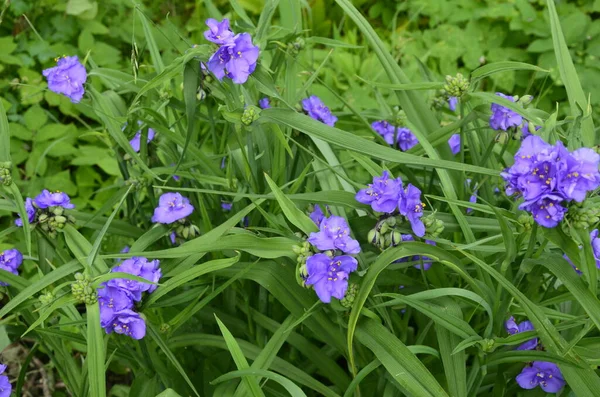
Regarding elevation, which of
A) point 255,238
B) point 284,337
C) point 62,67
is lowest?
point 284,337

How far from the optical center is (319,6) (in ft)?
10.2

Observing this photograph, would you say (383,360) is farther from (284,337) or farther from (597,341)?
(597,341)

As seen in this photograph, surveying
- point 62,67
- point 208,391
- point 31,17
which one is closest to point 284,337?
point 208,391

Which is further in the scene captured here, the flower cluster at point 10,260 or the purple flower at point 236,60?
the flower cluster at point 10,260

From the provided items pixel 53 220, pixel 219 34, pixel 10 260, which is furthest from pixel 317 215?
pixel 10 260

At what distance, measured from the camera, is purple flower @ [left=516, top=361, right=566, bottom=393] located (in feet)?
4.26

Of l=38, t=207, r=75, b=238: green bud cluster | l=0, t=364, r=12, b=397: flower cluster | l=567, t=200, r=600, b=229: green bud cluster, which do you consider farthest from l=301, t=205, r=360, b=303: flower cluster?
l=0, t=364, r=12, b=397: flower cluster

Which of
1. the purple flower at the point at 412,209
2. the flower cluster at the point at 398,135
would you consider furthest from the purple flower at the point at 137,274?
the flower cluster at the point at 398,135

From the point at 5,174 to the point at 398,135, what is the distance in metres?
1.05

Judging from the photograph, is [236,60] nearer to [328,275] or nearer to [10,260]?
[328,275]

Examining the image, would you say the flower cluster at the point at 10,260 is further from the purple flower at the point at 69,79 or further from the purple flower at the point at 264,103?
the purple flower at the point at 264,103

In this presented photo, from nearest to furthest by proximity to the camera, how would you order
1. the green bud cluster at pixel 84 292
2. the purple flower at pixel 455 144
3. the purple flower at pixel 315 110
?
1. the green bud cluster at pixel 84 292
2. the purple flower at pixel 315 110
3. the purple flower at pixel 455 144

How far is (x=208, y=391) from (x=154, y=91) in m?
0.76

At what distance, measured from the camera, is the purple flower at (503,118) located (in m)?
1.38
